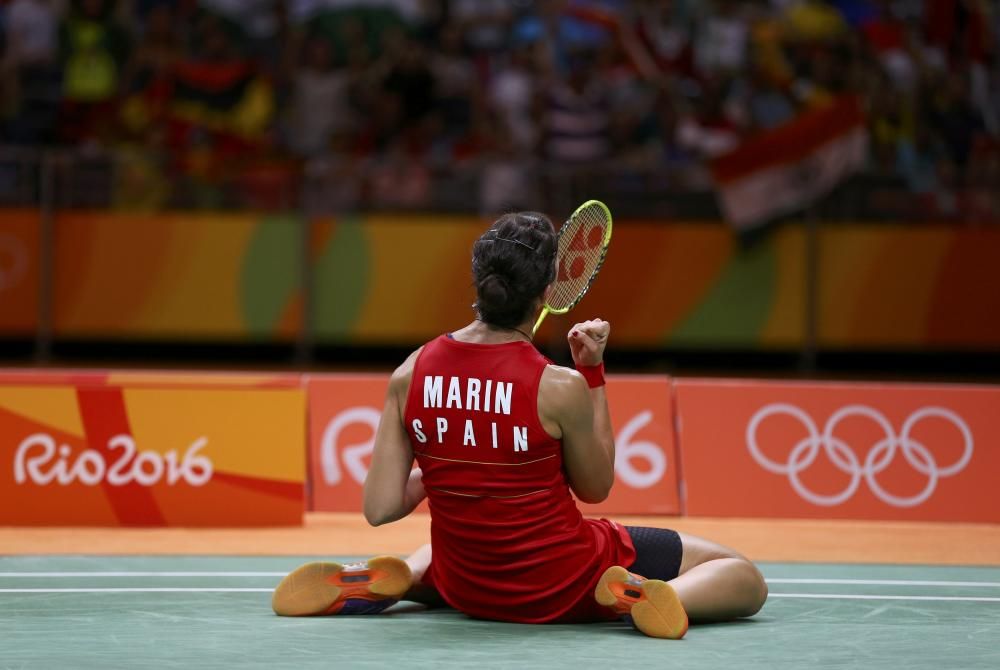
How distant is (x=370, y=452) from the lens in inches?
272

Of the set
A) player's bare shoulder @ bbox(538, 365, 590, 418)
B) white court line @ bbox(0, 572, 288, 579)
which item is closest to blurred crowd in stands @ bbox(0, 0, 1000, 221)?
white court line @ bbox(0, 572, 288, 579)

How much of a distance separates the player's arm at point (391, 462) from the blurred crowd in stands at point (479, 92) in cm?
648

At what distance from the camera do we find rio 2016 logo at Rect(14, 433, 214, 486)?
6.45 metres

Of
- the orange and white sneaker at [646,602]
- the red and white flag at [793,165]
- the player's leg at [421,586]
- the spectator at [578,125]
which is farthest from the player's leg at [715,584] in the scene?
the spectator at [578,125]

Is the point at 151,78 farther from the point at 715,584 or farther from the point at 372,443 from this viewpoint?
the point at 715,584

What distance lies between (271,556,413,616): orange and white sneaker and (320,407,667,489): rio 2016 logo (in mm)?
2256

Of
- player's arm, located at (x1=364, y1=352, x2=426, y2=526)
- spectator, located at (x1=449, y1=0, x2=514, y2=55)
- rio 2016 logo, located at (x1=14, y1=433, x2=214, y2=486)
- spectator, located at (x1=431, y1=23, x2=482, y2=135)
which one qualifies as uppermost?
spectator, located at (x1=449, y1=0, x2=514, y2=55)

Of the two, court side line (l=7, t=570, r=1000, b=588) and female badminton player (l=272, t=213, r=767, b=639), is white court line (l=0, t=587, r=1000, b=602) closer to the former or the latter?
court side line (l=7, t=570, r=1000, b=588)

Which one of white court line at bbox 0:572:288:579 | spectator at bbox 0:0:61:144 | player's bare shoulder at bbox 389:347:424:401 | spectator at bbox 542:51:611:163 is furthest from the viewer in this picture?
spectator at bbox 0:0:61:144

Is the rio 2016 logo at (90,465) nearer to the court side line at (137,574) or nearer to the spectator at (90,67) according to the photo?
the court side line at (137,574)

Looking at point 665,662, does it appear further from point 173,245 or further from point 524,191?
point 173,245

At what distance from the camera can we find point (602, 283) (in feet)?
36.8

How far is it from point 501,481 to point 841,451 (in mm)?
2941

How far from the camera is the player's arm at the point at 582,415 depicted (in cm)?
427
